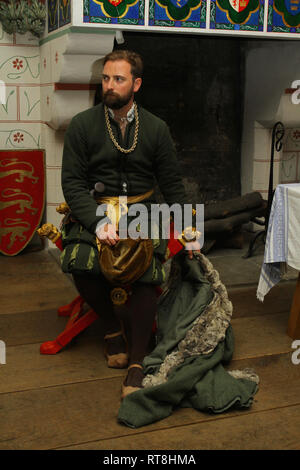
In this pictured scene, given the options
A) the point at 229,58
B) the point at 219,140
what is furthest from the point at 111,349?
the point at 229,58

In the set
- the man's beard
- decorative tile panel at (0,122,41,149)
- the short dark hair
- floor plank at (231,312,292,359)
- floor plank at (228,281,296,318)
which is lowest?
floor plank at (228,281,296,318)

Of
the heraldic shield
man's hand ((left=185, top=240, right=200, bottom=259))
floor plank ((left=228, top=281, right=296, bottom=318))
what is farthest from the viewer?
the heraldic shield

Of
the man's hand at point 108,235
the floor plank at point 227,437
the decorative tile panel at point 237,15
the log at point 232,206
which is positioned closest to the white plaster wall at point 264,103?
the log at point 232,206

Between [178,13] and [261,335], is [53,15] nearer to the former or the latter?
[178,13]

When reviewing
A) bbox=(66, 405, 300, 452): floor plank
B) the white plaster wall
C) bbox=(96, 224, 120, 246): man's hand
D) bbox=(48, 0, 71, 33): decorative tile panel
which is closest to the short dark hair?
bbox=(96, 224, 120, 246): man's hand

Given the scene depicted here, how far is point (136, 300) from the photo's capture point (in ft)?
8.82

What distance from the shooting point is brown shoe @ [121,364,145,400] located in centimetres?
247

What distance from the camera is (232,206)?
4.63 m

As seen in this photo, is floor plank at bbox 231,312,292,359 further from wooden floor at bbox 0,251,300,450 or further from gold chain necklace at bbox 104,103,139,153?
gold chain necklace at bbox 104,103,139,153

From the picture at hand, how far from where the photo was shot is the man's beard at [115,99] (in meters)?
2.71

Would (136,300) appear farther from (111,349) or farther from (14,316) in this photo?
(14,316)

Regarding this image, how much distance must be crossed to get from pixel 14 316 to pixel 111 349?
31.1 inches

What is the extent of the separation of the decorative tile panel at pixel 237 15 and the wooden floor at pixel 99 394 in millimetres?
1694

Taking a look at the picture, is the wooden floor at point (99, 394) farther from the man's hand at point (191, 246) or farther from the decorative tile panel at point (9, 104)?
the decorative tile panel at point (9, 104)
